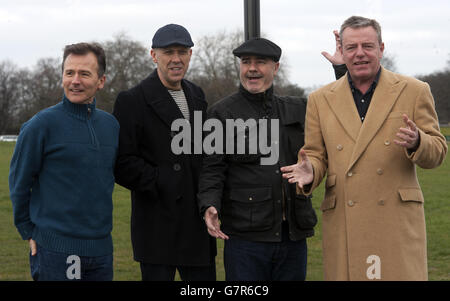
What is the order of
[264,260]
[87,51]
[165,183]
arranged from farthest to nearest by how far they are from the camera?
1. [165,183]
2. [264,260]
3. [87,51]

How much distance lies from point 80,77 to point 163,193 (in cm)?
116

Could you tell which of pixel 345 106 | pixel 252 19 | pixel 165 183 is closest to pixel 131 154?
pixel 165 183

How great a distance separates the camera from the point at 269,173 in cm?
466

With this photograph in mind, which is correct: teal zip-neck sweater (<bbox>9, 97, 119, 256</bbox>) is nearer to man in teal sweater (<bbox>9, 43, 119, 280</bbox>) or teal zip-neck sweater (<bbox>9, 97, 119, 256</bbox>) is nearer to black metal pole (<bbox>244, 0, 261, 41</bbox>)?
man in teal sweater (<bbox>9, 43, 119, 280</bbox>)

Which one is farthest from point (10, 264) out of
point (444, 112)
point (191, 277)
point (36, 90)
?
point (444, 112)

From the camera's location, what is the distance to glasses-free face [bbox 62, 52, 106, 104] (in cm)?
436

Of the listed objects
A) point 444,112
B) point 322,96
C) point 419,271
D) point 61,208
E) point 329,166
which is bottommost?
point 419,271

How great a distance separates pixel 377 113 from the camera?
426 cm

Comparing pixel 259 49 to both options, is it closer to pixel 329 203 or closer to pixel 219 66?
pixel 329 203

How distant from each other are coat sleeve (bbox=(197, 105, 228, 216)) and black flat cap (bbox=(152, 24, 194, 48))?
3.18 feet

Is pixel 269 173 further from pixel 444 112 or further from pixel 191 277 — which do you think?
pixel 444 112

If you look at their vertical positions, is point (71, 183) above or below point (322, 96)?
below

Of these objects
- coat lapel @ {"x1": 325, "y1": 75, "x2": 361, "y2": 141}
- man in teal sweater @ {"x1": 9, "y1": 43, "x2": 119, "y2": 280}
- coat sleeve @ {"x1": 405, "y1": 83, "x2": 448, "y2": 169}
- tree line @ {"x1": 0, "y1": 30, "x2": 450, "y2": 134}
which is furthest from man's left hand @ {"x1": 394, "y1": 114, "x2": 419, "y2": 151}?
tree line @ {"x1": 0, "y1": 30, "x2": 450, "y2": 134}
